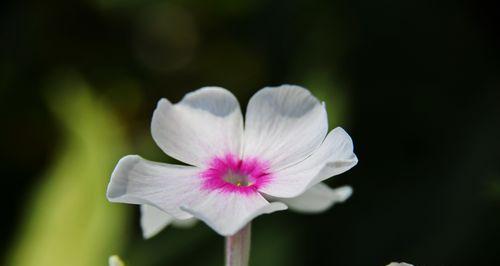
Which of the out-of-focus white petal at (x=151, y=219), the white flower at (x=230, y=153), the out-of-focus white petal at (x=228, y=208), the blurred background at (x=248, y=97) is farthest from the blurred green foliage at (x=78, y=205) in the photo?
the out-of-focus white petal at (x=228, y=208)

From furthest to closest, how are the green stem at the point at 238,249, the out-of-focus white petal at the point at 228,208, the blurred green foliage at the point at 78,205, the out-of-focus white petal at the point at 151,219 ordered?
1. the blurred green foliage at the point at 78,205
2. the out-of-focus white petal at the point at 151,219
3. the green stem at the point at 238,249
4. the out-of-focus white petal at the point at 228,208

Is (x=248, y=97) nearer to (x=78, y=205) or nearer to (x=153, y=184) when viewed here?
(x=78, y=205)

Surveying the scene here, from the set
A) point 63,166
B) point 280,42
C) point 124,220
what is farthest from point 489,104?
point 63,166

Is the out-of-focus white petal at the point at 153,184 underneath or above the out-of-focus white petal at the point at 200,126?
underneath

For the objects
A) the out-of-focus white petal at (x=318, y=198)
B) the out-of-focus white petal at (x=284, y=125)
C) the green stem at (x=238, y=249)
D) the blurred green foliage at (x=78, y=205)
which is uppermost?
the blurred green foliage at (x=78, y=205)

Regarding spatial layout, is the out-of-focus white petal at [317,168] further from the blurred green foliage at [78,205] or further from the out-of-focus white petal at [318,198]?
the blurred green foliage at [78,205]

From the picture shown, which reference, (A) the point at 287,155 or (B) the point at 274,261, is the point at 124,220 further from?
(A) the point at 287,155

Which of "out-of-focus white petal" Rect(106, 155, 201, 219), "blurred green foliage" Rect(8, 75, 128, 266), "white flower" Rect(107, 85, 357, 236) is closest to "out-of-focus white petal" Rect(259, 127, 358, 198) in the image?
"white flower" Rect(107, 85, 357, 236)

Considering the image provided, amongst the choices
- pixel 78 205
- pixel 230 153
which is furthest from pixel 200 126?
pixel 78 205
